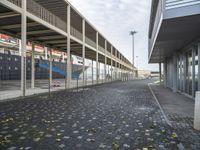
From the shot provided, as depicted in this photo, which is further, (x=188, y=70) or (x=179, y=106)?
(x=188, y=70)

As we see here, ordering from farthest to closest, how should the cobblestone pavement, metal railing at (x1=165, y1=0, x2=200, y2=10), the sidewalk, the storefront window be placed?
the storefront window
the sidewalk
metal railing at (x1=165, y1=0, x2=200, y2=10)
the cobblestone pavement

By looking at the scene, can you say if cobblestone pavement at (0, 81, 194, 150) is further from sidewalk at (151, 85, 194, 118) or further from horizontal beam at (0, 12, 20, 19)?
horizontal beam at (0, 12, 20, 19)

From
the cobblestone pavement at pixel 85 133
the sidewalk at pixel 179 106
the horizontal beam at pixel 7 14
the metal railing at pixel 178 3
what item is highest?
the horizontal beam at pixel 7 14

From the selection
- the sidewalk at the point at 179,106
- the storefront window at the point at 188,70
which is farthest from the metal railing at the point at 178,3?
the storefront window at the point at 188,70

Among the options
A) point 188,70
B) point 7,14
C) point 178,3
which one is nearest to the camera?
point 178,3

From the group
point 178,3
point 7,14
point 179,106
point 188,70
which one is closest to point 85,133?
point 178,3

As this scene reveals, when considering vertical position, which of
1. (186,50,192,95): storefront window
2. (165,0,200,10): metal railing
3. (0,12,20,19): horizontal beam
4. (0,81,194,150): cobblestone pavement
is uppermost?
(0,12,20,19): horizontal beam

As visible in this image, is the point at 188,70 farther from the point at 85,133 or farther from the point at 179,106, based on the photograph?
the point at 85,133

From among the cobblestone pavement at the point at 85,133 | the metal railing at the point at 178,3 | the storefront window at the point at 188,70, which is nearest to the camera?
the cobblestone pavement at the point at 85,133

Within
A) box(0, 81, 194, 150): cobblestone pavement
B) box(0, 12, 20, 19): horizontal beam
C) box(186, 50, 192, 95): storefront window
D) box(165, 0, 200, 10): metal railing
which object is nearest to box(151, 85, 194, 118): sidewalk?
box(186, 50, 192, 95): storefront window

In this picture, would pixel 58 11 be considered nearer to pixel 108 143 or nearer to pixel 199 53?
pixel 199 53

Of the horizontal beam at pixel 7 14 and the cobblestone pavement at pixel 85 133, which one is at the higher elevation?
the horizontal beam at pixel 7 14

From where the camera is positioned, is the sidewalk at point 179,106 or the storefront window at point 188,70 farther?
the storefront window at point 188,70

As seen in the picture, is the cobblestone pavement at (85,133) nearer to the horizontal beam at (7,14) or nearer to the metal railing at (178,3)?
the metal railing at (178,3)
